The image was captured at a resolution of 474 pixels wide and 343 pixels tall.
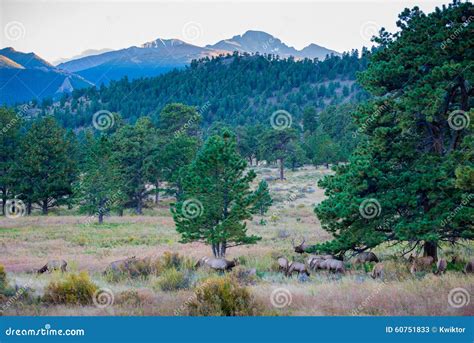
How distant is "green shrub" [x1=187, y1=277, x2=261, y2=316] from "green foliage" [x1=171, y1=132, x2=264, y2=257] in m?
9.40

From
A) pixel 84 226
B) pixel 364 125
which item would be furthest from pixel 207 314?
pixel 84 226

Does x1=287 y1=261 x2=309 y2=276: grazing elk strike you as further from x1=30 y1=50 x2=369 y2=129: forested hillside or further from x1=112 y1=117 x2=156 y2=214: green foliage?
x1=30 y1=50 x2=369 y2=129: forested hillside

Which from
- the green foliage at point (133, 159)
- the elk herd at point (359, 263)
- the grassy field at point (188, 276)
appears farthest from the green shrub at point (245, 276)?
the green foliage at point (133, 159)

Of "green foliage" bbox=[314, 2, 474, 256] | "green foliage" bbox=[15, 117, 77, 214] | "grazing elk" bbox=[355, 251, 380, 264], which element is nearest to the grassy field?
"grazing elk" bbox=[355, 251, 380, 264]

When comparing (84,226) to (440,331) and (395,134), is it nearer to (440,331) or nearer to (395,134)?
(395,134)

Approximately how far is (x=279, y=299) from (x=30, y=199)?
41.8m

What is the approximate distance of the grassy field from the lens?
10531 mm

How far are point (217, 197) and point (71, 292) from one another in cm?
958

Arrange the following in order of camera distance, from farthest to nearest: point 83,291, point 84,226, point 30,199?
point 30,199, point 84,226, point 83,291

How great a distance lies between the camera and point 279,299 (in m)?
11.1

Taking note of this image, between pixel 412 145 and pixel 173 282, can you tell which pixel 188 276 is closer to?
pixel 173 282

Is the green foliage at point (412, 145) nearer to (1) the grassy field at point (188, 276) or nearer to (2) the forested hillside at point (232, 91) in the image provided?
(1) the grassy field at point (188, 276)

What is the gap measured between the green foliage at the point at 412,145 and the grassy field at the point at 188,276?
1516 millimetres

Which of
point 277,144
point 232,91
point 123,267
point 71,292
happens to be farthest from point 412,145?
point 232,91
